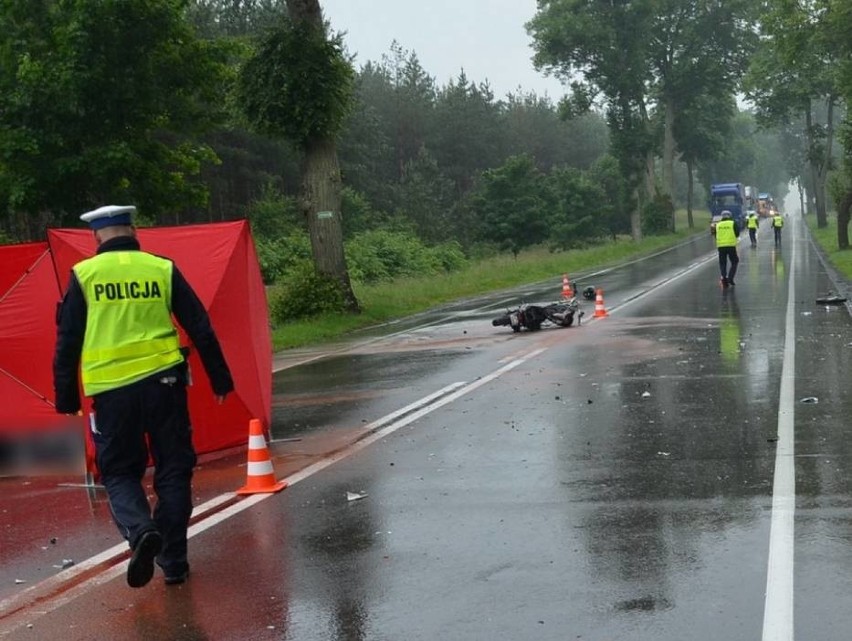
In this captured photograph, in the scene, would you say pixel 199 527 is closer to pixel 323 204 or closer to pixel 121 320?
pixel 121 320

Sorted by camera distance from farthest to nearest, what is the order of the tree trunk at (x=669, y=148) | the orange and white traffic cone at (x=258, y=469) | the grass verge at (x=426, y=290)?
the tree trunk at (x=669, y=148) → the grass verge at (x=426, y=290) → the orange and white traffic cone at (x=258, y=469)

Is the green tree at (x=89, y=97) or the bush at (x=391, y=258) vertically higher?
the green tree at (x=89, y=97)

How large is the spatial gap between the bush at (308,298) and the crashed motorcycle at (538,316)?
636cm

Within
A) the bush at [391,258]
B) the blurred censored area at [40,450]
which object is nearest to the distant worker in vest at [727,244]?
the bush at [391,258]

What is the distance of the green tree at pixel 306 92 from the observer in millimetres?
25406

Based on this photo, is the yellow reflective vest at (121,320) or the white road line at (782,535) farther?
the yellow reflective vest at (121,320)

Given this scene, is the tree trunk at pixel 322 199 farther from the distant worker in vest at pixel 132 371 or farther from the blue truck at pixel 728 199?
the blue truck at pixel 728 199

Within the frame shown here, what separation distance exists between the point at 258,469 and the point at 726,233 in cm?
2220

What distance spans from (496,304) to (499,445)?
20.5m

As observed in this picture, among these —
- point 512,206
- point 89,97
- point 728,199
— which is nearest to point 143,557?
point 89,97

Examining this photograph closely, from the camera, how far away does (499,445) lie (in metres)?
9.80

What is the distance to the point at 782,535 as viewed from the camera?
650 cm

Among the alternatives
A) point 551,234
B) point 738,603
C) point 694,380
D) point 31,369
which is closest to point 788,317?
point 694,380

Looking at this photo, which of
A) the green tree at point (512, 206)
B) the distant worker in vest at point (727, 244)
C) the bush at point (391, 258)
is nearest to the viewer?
the distant worker in vest at point (727, 244)
